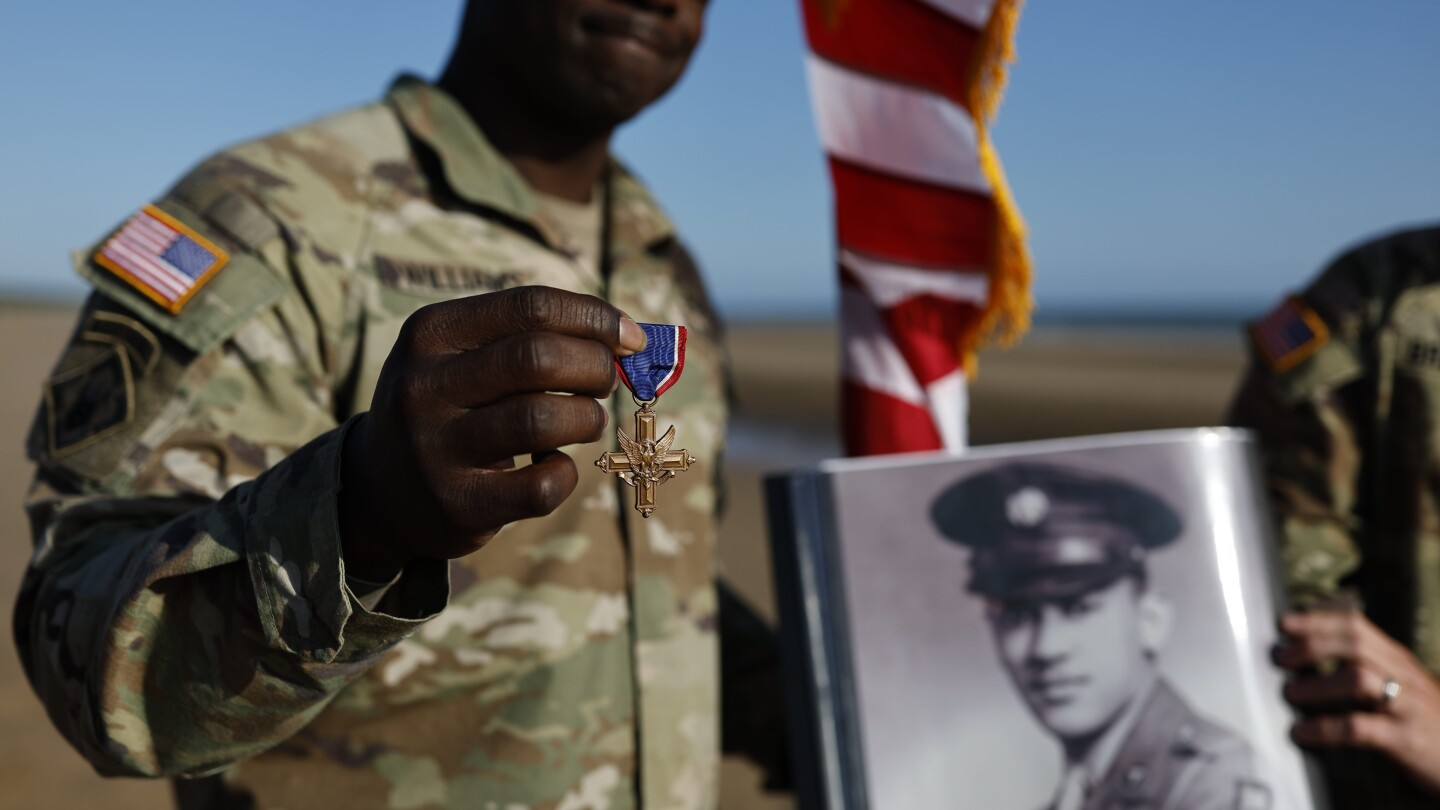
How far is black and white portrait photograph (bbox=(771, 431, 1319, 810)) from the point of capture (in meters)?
1.64

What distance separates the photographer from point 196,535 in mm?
1008

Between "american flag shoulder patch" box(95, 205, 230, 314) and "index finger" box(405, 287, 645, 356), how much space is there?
705 millimetres

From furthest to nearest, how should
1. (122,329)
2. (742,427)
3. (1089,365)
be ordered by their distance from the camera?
1. (1089,365)
2. (742,427)
3. (122,329)

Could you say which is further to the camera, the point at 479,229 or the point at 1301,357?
the point at 1301,357

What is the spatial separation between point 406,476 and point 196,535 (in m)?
0.33

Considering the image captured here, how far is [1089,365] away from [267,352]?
23.5 meters

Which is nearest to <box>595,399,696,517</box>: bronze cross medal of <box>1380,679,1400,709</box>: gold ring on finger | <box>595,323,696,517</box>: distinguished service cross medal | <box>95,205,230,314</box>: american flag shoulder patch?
<box>595,323,696,517</box>: distinguished service cross medal

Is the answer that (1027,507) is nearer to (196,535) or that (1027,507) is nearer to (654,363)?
(654,363)

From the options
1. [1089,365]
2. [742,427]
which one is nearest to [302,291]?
[742,427]

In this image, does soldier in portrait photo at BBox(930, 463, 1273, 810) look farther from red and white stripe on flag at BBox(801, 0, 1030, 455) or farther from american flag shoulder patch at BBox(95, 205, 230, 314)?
american flag shoulder patch at BBox(95, 205, 230, 314)

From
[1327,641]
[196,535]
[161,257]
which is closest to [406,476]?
[196,535]

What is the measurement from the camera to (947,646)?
1677mm

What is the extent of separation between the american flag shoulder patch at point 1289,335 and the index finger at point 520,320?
1818 millimetres

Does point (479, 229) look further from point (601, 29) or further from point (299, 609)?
point (299, 609)
